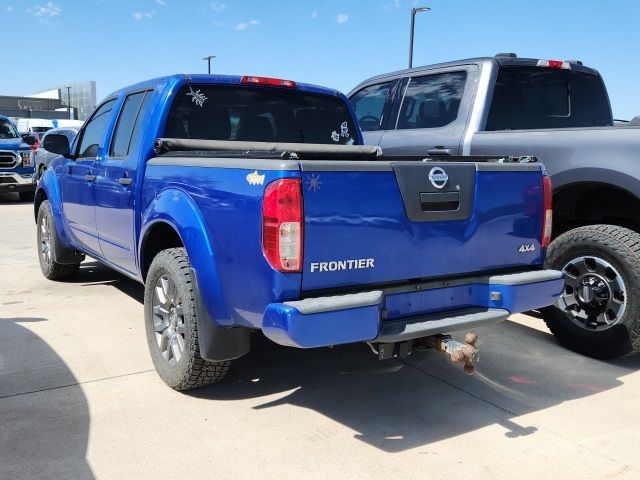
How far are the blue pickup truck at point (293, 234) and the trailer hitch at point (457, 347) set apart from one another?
1 cm

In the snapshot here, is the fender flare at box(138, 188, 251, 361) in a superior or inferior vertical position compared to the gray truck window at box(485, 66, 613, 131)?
inferior

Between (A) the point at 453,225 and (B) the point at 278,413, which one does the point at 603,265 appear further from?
(B) the point at 278,413

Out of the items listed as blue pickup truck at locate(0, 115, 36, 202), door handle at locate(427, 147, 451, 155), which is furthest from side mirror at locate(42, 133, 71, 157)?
blue pickup truck at locate(0, 115, 36, 202)

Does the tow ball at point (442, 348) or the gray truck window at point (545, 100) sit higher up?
the gray truck window at point (545, 100)

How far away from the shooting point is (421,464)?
2.93m

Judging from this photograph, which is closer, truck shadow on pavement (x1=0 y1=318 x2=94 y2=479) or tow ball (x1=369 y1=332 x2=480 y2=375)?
truck shadow on pavement (x1=0 y1=318 x2=94 y2=479)

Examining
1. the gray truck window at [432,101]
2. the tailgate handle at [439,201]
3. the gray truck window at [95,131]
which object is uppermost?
the gray truck window at [432,101]

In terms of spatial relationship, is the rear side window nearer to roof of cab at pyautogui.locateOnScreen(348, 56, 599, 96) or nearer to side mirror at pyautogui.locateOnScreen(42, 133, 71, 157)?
roof of cab at pyautogui.locateOnScreen(348, 56, 599, 96)

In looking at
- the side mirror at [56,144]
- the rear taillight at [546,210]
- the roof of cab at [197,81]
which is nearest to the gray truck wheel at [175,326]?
the roof of cab at [197,81]

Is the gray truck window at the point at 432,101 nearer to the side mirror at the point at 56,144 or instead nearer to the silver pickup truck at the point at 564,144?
the silver pickup truck at the point at 564,144

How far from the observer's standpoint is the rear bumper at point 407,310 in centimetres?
271

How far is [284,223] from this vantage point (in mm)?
2730

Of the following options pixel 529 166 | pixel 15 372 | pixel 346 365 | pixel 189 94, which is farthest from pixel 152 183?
pixel 529 166

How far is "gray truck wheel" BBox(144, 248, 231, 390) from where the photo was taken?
342 centimetres
